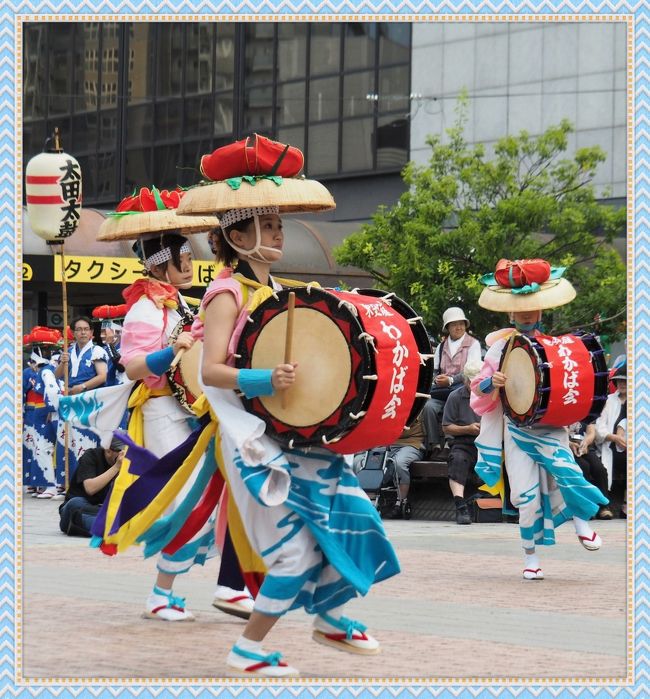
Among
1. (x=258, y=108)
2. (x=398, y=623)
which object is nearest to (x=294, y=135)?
(x=258, y=108)

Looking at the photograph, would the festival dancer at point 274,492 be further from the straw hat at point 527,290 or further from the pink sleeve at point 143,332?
the straw hat at point 527,290

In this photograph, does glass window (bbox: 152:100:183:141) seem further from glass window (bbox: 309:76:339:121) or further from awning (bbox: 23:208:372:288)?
awning (bbox: 23:208:372:288)

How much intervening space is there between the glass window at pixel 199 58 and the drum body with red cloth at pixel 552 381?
29.2m

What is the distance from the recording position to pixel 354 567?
5375mm

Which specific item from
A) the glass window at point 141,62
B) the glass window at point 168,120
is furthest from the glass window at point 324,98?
the glass window at point 141,62

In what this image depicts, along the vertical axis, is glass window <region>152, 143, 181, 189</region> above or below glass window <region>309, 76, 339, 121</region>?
below

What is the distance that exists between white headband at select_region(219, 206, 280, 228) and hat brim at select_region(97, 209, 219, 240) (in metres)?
1.28

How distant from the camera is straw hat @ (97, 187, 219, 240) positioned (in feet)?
23.6

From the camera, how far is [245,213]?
18.7ft

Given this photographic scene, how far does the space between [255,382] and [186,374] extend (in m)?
1.89

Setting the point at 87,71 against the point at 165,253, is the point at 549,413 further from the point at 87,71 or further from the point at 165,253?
the point at 87,71

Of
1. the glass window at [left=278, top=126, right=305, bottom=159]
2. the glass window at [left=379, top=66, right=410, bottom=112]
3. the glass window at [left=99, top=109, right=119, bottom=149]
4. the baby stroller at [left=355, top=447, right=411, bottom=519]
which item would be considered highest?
the glass window at [left=379, top=66, right=410, bottom=112]

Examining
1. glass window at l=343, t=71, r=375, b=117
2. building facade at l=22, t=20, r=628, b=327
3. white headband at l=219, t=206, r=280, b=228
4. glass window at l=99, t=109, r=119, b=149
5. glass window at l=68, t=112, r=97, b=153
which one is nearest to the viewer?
white headband at l=219, t=206, r=280, b=228

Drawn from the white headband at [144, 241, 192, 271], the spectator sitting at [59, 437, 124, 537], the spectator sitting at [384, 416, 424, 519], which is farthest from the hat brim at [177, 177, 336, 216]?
the spectator sitting at [384, 416, 424, 519]
